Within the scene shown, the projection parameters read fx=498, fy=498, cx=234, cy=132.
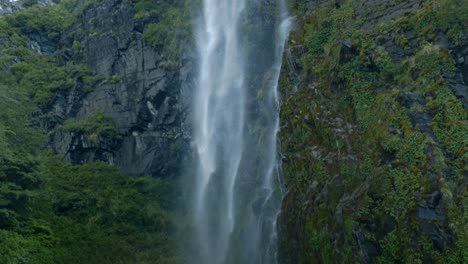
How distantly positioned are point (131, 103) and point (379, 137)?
1880 centimetres

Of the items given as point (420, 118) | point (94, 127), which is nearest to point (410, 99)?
point (420, 118)

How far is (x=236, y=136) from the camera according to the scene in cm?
2575

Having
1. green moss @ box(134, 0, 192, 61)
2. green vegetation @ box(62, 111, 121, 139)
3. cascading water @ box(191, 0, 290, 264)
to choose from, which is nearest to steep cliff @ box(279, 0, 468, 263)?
Result: cascading water @ box(191, 0, 290, 264)

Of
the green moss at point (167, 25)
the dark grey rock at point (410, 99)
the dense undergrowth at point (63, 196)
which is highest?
the green moss at point (167, 25)

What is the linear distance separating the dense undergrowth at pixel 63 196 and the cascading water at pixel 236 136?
2.37 m

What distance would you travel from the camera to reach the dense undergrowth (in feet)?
64.1

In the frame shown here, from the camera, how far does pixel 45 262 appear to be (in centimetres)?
1855

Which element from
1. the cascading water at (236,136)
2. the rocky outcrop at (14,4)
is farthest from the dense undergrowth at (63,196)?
the rocky outcrop at (14,4)

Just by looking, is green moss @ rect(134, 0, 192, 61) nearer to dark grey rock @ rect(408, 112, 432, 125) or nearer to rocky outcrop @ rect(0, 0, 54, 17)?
rocky outcrop @ rect(0, 0, 54, 17)

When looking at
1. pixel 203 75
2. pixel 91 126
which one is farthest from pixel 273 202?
pixel 91 126

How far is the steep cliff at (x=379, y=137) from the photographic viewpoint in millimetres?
13328

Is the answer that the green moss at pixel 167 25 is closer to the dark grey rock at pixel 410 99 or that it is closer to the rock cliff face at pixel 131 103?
the rock cliff face at pixel 131 103

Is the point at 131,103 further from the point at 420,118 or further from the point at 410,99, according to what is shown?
the point at 420,118

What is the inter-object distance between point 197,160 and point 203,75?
17.3ft
